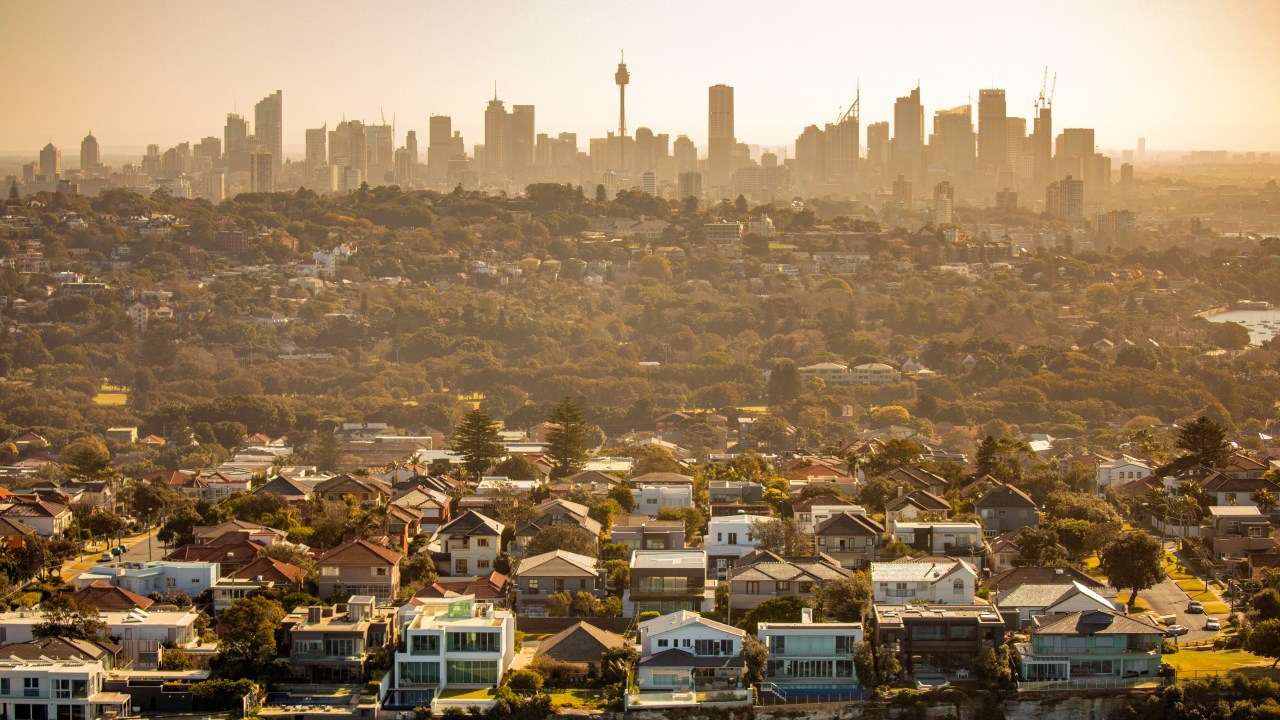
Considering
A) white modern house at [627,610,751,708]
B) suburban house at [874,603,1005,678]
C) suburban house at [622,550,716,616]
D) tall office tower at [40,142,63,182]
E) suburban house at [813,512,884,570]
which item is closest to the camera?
white modern house at [627,610,751,708]

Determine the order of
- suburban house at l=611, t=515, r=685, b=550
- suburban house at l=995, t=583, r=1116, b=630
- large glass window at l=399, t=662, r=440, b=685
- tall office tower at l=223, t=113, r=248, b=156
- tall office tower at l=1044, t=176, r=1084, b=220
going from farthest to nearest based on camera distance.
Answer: tall office tower at l=223, t=113, r=248, b=156
tall office tower at l=1044, t=176, r=1084, b=220
suburban house at l=611, t=515, r=685, b=550
suburban house at l=995, t=583, r=1116, b=630
large glass window at l=399, t=662, r=440, b=685

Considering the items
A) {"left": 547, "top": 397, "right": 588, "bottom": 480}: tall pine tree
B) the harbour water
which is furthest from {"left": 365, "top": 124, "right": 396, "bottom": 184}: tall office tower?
{"left": 547, "top": 397, "right": 588, "bottom": 480}: tall pine tree

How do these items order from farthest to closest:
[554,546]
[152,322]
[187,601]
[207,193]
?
[207,193] → [152,322] → [554,546] → [187,601]

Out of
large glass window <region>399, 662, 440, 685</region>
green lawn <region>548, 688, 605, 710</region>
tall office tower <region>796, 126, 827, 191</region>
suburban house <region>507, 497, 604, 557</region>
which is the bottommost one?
green lawn <region>548, 688, 605, 710</region>

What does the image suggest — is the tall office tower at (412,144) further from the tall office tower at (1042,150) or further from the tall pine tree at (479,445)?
the tall pine tree at (479,445)

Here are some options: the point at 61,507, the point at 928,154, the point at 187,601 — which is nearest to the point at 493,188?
the point at 928,154

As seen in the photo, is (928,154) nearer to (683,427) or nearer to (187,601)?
(683,427)

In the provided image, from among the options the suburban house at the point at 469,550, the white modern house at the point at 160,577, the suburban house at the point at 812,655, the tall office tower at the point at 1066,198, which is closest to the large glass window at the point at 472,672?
the suburban house at the point at 812,655

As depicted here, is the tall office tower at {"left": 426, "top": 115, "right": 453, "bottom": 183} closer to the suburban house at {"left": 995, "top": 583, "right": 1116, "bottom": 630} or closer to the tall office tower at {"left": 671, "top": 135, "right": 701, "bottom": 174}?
the tall office tower at {"left": 671, "top": 135, "right": 701, "bottom": 174}
